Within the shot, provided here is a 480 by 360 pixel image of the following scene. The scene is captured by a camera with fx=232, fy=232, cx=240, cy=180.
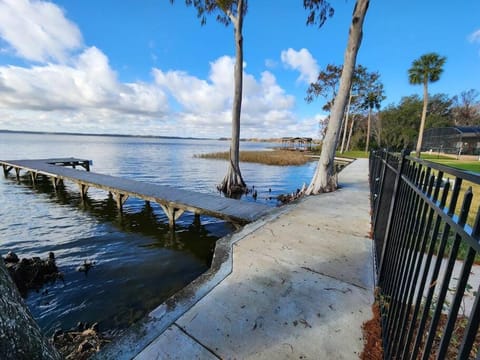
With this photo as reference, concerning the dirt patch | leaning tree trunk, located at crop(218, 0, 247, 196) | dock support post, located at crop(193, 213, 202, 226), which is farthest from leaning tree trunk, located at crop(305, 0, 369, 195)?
the dirt patch

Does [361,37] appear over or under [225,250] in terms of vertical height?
over

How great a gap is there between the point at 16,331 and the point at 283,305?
1.95 meters

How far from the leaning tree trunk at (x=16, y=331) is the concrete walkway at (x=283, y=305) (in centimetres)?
70

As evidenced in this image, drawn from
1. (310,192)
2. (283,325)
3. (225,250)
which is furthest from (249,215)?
(283,325)

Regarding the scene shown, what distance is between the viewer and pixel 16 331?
4.07 ft

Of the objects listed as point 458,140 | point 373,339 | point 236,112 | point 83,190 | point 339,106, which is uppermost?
point 236,112

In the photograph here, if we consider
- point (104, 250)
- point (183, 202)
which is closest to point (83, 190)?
point (104, 250)

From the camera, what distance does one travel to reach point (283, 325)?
203 cm

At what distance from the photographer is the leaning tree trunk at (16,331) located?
1.19 metres

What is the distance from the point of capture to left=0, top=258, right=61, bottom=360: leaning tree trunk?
119cm

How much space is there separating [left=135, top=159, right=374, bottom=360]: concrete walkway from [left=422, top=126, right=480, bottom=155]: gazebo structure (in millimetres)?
27371

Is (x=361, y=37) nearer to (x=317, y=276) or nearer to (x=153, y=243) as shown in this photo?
(x=317, y=276)

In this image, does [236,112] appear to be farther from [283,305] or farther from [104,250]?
[283,305]

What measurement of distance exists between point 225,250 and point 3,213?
9.52 meters
